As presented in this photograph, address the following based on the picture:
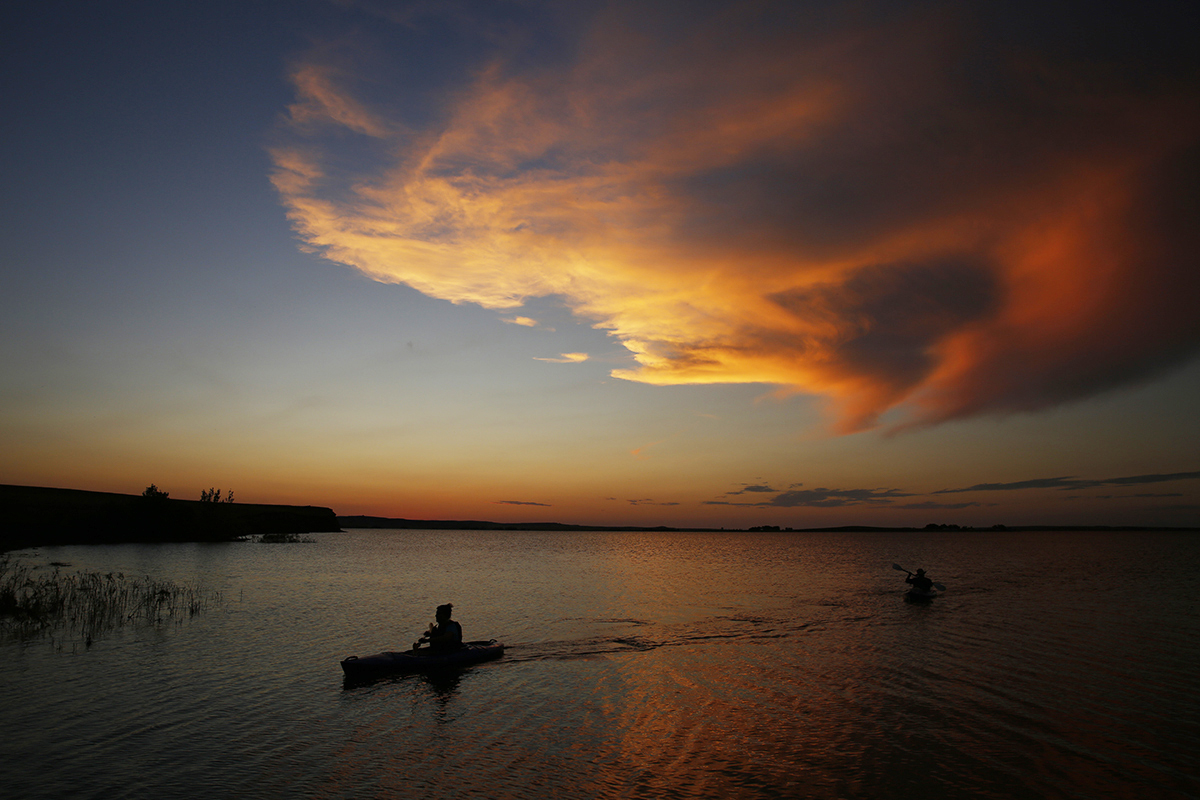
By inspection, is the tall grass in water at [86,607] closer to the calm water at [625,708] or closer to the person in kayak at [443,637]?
the calm water at [625,708]

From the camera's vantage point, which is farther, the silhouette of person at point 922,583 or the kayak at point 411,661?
the silhouette of person at point 922,583

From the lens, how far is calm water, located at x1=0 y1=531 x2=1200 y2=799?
1522cm

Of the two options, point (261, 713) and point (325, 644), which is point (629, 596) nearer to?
Answer: point (325, 644)

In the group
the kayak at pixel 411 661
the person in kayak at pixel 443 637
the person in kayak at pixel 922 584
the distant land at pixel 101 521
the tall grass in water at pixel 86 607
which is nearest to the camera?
the kayak at pixel 411 661

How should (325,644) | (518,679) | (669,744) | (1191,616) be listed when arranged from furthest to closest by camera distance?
1. (1191,616)
2. (325,644)
3. (518,679)
4. (669,744)

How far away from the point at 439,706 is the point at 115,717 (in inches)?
382

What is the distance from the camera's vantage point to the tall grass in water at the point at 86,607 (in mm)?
31188

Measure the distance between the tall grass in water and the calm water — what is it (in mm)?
1912

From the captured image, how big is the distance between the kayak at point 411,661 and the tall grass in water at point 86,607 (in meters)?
14.7

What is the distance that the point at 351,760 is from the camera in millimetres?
16453

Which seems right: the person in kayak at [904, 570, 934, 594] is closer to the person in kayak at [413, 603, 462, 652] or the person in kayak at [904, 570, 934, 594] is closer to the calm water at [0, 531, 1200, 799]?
the calm water at [0, 531, 1200, 799]

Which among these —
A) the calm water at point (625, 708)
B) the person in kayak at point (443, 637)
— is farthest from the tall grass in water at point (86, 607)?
the person in kayak at point (443, 637)

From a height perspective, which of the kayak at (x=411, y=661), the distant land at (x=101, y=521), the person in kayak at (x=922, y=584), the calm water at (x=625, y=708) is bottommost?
the calm water at (x=625, y=708)

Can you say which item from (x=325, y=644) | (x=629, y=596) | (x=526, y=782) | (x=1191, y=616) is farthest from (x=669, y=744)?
(x=1191, y=616)
